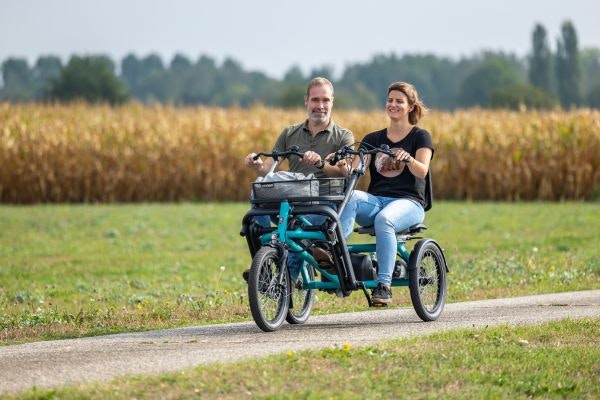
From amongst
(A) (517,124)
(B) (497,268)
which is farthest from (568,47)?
(B) (497,268)

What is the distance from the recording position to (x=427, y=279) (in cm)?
1141

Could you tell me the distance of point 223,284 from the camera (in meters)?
18.0

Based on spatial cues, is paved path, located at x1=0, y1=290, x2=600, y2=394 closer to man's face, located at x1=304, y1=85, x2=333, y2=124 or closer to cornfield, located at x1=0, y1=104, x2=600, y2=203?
man's face, located at x1=304, y1=85, x2=333, y2=124

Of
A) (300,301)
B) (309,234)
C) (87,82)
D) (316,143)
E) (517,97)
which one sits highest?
(87,82)

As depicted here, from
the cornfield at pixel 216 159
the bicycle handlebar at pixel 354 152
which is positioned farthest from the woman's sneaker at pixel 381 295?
the cornfield at pixel 216 159

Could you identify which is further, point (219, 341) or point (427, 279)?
point (427, 279)

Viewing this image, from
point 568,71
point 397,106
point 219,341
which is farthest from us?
point 568,71

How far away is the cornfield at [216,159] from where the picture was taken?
36531 mm

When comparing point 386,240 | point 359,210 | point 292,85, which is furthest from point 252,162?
point 292,85

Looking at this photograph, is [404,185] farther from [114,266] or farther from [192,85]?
[192,85]

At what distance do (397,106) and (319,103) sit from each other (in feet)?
2.27

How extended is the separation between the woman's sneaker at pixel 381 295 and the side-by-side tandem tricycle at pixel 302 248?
6 centimetres

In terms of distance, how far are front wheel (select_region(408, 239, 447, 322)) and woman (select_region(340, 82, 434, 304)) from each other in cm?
23

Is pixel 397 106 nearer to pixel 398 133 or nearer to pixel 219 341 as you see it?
pixel 398 133
